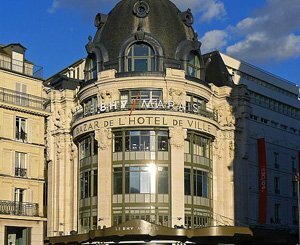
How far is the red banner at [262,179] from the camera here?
72750 mm

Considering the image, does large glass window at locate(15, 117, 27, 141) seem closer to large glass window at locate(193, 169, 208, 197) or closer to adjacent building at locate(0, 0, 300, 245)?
adjacent building at locate(0, 0, 300, 245)

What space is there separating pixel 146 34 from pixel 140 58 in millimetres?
2318

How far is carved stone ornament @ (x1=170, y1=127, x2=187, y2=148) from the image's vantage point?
209 ft

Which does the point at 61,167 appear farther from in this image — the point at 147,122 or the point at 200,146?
the point at 200,146

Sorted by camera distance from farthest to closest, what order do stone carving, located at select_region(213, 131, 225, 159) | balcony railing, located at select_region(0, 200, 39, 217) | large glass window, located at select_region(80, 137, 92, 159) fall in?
stone carving, located at select_region(213, 131, 225, 159) < large glass window, located at select_region(80, 137, 92, 159) < balcony railing, located at select_region(0, 200, 39, 217)

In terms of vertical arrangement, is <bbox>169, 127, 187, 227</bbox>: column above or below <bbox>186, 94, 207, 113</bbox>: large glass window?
below

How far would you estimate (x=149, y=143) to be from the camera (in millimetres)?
63781

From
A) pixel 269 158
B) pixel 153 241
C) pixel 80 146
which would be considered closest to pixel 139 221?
pixel 153 241

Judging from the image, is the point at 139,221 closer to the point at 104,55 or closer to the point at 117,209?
the point at 117,209

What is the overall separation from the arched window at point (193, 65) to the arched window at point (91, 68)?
9105 mm

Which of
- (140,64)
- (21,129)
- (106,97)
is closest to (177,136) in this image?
(106,97)

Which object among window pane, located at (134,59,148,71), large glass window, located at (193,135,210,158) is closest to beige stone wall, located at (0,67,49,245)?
window pane, located at (134,59,148,71)

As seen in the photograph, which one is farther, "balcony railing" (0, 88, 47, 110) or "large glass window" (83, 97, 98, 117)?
"large glass window" (83, 97, 98, 117)

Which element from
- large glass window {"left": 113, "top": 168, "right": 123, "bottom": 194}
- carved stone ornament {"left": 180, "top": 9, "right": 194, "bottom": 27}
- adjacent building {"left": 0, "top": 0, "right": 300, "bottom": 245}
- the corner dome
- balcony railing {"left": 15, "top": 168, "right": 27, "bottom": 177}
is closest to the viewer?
balcony railing {"left": 15, "top": 168, "right": 27, "bottom": 177}
